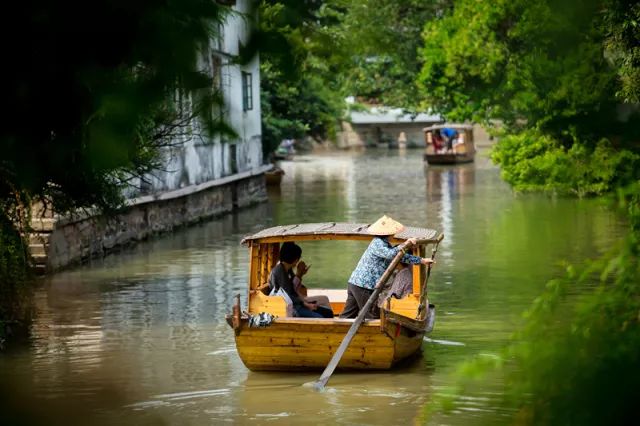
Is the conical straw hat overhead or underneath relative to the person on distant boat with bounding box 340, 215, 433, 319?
overhead

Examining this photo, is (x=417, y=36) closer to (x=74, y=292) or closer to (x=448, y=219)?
(x=448, y=219)

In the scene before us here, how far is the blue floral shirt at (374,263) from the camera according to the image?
14.7m

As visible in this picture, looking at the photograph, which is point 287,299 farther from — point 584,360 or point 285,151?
point 285,151

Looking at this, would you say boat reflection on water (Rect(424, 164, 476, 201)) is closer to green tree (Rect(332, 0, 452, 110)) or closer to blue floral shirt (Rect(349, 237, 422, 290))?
green tree (Rect(332, 0, 452, 110))

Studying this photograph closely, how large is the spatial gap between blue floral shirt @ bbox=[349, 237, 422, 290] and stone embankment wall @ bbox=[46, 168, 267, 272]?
15.4 feet

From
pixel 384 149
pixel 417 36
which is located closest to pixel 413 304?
pixel 417 36

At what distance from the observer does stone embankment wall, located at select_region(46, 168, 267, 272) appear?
25469mm

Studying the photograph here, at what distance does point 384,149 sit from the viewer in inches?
3757

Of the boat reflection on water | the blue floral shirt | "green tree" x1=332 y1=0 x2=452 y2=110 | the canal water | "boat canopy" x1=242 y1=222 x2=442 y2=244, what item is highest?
"green tree" x1=332 y1=0 x2=452 y2=110

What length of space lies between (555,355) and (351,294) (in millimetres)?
11372

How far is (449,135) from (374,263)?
5487cm

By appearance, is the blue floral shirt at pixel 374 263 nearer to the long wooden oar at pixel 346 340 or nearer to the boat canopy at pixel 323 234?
the long wooden oar at pixel 346 340

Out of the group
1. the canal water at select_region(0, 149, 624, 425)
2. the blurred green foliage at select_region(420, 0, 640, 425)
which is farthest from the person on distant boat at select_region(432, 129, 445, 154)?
the blurred green foliage at select_region(420, 0, 640, 425)

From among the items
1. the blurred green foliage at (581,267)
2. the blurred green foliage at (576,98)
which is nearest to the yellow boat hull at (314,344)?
the blurred green foliage at (576,98)
